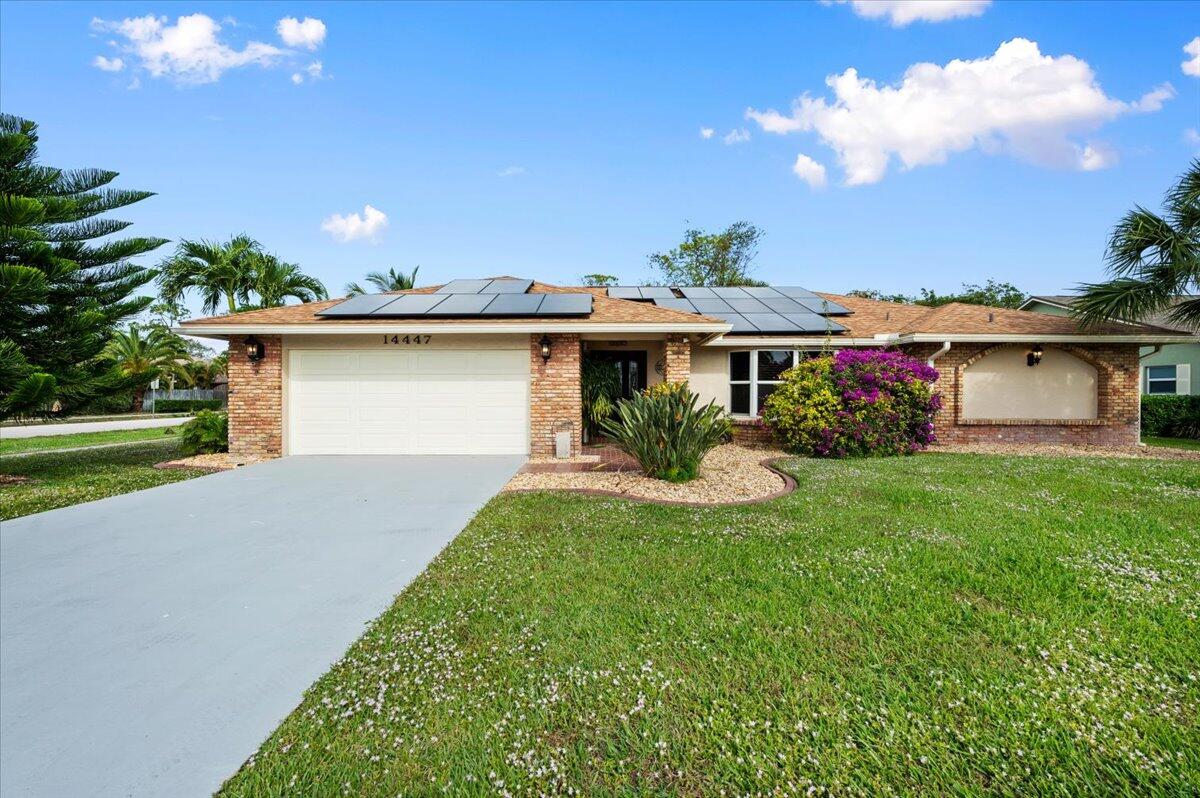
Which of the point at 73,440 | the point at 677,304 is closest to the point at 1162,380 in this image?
the point at 677,304

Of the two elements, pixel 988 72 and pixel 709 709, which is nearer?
pixel 709 709

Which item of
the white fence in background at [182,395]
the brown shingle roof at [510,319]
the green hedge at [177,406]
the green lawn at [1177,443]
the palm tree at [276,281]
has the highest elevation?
the palm tree at [276,281]

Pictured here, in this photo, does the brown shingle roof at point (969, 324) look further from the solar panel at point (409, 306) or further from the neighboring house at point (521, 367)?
the solar panel at point (409, 306)

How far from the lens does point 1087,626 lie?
10.2 ft

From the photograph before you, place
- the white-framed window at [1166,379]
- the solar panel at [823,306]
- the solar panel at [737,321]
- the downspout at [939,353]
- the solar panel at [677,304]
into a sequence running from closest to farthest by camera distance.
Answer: the downspout at [939,353] → the solar panel at [737,321] → the solar panel at [677,304] → the solar panel at [823,306] → the white-framed window at [1166,379]

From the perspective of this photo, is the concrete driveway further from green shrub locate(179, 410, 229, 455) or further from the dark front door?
the dark front door

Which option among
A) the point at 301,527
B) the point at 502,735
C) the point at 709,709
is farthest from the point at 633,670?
the point at 301,527

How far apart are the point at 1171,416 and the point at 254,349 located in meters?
24.2

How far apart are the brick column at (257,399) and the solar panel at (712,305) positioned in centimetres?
Result: 965

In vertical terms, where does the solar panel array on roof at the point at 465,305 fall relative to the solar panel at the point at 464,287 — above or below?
below

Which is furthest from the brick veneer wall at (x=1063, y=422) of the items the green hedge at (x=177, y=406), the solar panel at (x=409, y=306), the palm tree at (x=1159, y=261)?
the green hedge at (x=177, y=406)

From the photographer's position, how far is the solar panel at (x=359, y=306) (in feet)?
33.4

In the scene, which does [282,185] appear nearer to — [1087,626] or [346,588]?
[346,588]

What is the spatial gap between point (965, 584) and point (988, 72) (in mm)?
14912
